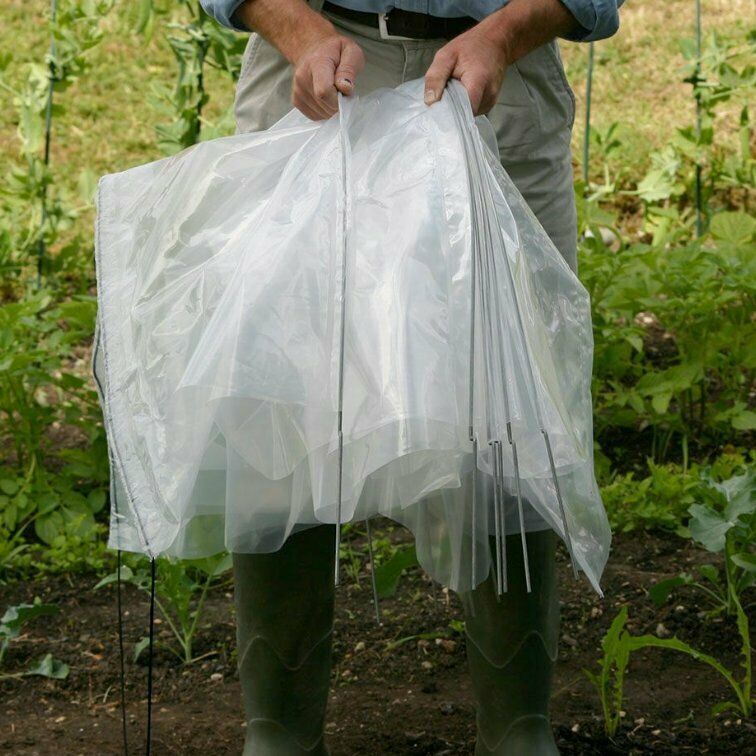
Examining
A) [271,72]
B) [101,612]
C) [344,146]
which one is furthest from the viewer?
[101,612]

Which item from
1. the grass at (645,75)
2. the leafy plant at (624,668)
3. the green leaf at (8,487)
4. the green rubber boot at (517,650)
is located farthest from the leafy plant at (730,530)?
the grass at (645,75)

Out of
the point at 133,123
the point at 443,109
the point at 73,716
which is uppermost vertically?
the point at 443,109

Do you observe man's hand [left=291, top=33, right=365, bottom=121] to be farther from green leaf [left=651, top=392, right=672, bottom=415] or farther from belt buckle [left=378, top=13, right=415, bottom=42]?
green leaf [left=651, top=392, right=672, bottom=415]

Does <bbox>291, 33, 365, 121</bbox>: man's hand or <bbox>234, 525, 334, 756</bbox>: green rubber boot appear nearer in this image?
<bbox>291, 33, 365, 121</bbox>: man's hand

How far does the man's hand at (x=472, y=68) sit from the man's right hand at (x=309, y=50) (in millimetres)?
91

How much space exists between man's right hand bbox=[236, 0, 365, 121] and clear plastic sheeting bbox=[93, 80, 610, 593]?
33 millimetres

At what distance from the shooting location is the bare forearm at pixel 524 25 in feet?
5.16

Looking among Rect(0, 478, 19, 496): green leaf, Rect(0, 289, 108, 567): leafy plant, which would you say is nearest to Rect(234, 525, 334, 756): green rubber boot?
Rect(0, 289, 108, 567): leafy plant

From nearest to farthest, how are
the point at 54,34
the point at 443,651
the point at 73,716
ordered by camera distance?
the point at 73,716 < the point at 443,651 < the point at 54,34

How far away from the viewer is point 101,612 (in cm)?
251

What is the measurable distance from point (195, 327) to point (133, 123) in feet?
12.6

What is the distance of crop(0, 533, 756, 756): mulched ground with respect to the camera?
79.0 inches

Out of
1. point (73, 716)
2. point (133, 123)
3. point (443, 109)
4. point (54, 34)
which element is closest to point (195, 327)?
point (443, 109)

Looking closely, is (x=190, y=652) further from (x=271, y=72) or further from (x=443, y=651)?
(x=271, y=72)
